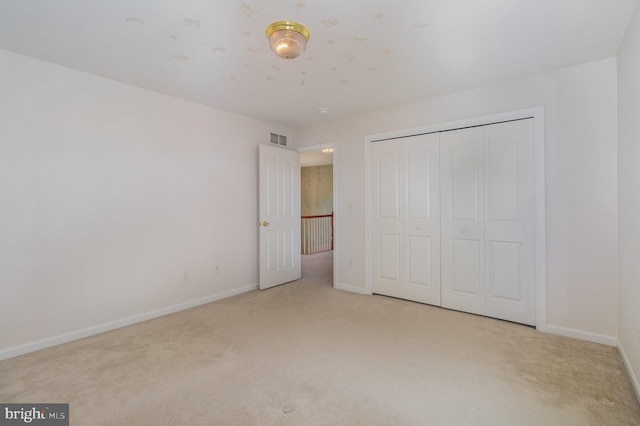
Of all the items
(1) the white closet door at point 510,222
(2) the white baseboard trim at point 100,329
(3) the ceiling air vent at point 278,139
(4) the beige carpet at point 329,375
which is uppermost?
(3) the ceiling air vent at point 278,139

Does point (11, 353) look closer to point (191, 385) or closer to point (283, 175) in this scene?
point (191, 385)

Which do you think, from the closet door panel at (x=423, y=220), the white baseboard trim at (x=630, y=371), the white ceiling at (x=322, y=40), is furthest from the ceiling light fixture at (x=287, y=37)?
the white baseboard trim at (x=630, y=371)

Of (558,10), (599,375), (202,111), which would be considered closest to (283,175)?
(202,111)

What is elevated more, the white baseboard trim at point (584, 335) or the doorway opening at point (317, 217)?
the doorway opening at point (317, 217)

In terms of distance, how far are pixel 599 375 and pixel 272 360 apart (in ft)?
7.72

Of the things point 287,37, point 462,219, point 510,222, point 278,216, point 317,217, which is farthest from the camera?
point 317,217

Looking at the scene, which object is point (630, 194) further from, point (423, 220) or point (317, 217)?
point (317, 217)

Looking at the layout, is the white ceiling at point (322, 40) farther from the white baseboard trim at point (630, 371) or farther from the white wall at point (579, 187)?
the white baseboard trim at point (630, 371)

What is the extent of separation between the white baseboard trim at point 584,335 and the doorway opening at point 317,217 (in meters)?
2.67

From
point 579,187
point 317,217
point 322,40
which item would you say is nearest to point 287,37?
point 322,40

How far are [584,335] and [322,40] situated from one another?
3371 millimetres

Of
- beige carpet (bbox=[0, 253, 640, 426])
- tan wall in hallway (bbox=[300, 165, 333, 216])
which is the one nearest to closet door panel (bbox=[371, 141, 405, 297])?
beige carpet (bbox=[0, 253, 640, 426])

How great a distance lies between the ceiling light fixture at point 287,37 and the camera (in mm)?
2044

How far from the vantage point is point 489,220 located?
318cm
